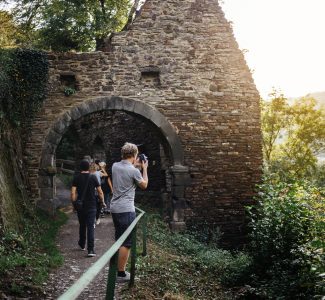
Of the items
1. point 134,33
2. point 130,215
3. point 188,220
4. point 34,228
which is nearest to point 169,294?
point 130,215

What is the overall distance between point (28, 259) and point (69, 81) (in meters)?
5.56

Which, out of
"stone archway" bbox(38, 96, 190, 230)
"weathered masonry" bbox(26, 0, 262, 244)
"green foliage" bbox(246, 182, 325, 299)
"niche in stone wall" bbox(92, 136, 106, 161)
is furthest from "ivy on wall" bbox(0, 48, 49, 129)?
"niche in stone wall" bbox(92, 136, 106, 161)

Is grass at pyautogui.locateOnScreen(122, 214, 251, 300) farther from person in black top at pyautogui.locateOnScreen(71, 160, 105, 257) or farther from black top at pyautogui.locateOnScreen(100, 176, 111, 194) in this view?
black top at pyautogui.locateOnScreen(100, 176, 111, 194)

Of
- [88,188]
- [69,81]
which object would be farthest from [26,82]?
[88,188]

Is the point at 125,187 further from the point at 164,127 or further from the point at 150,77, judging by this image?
the point at 150,77

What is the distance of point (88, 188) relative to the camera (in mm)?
6293

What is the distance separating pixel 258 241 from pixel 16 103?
21.2 ft

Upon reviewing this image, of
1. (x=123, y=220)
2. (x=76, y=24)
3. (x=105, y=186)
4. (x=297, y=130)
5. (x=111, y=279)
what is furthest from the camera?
(x=297, y=130)

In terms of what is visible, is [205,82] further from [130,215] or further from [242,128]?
[130,215]

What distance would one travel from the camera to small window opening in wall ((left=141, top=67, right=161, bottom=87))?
980 cm

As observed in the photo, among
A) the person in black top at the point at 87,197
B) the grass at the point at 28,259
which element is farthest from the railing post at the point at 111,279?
the person in black top at the point at 87,197

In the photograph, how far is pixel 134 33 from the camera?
9.84 m

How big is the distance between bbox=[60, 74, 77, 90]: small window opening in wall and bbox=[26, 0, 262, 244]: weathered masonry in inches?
1.0

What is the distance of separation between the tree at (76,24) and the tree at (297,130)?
9.28m
